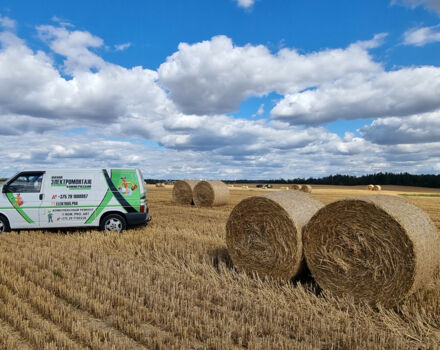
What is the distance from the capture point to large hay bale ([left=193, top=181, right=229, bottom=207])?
20594mm

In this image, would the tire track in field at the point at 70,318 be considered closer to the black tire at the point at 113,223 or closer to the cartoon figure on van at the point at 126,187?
the black tire at the point at 113,223

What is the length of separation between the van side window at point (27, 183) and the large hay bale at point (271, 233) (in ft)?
23.2

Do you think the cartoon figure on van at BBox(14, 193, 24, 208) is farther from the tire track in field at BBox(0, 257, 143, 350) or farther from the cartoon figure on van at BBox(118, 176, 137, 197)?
the tire track in field at BBox(0, 257, 143, 350)

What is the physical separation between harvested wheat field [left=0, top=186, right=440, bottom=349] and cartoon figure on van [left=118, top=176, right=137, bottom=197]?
11.9ft

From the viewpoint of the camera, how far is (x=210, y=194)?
2061 cm

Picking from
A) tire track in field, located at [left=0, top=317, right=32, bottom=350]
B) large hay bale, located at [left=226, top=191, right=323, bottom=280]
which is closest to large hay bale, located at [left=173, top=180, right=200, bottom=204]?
large hay bale, located at [left=226, top=191, right=323, bottom=280]

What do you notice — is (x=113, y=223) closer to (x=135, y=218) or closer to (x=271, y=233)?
(x=135, y=218)

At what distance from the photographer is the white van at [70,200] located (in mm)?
11109

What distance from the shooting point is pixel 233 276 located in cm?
676

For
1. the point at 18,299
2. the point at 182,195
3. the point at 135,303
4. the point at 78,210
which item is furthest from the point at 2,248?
the point at 182,195

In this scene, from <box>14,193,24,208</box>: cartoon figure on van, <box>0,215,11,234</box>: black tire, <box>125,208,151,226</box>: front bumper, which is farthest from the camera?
→ <box>125,208,151,226</box>: front bumper

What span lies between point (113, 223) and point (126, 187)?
122 centimetres

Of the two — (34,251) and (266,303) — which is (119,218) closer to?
(34,251)

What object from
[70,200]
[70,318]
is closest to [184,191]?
[70,200]
